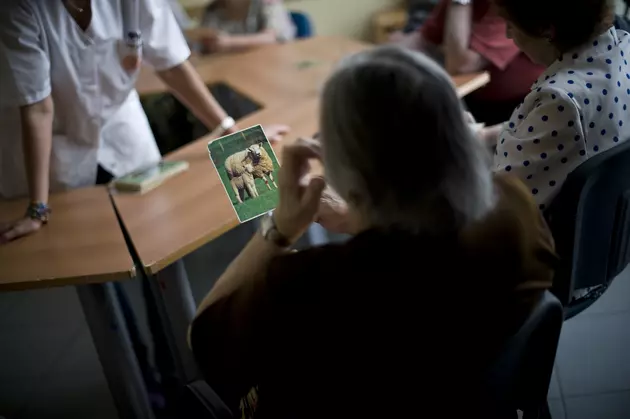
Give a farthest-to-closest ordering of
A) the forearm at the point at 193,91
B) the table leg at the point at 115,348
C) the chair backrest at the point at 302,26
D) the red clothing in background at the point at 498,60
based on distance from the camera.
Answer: the chair backrest at the point at 302,26
the red clothing in background at the point at 498,60
the forearm at the point at 193,91
the table leg at the point at 115,348

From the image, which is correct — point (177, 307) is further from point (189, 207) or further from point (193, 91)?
point (193, 91)

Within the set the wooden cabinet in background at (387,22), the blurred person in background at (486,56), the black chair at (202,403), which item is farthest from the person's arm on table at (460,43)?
the wooden cabinet in background at (387,22)

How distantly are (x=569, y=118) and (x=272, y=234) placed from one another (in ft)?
1.89

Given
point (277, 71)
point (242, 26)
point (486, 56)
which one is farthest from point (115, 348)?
A: point (242, 26)

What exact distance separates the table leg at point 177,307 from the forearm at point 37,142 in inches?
13.8

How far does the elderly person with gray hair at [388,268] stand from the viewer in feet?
2.44

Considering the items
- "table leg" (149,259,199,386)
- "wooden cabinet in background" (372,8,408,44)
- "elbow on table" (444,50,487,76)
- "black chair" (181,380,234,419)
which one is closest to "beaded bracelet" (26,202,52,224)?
"table leg" (149,259,199,386)

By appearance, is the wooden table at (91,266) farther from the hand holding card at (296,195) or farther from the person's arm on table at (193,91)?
the hand holding card at (296,195)

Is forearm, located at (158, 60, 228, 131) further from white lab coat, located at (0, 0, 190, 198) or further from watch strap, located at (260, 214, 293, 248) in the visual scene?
watch strap, located at (260, 214, 293, 248)

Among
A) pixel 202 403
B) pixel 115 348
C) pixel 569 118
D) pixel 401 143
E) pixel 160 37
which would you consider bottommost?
pixel 115 348

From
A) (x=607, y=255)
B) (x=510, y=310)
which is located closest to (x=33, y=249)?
(x=510, y=310)

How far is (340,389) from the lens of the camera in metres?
0.87

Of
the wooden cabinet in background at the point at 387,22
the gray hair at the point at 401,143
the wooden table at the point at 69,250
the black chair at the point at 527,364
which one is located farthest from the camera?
the wooden cabinet in background at the point at 387,22

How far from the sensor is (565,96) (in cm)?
107
